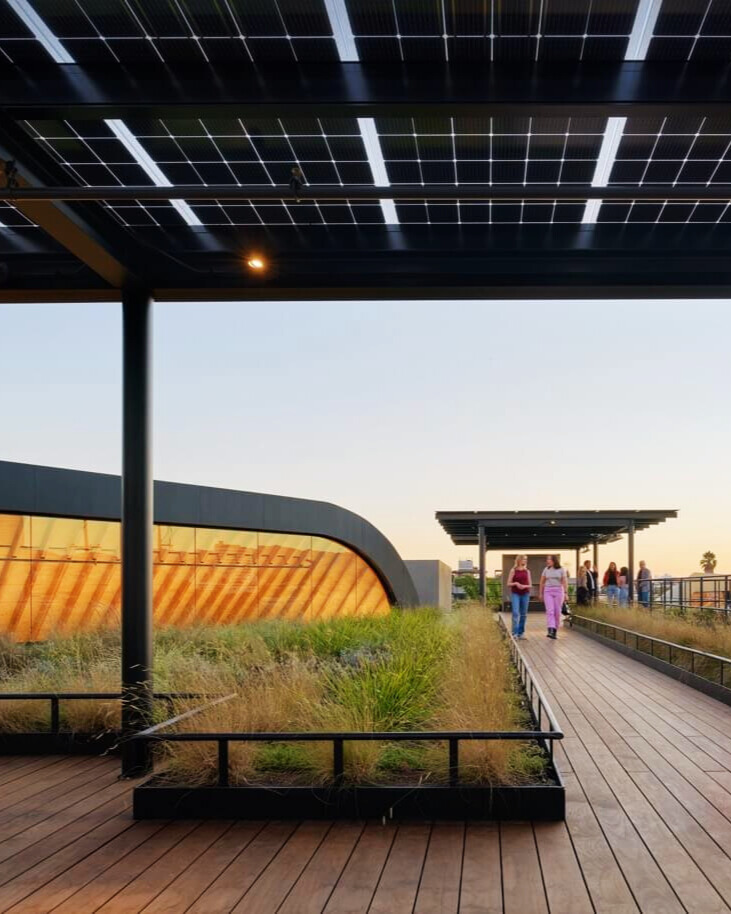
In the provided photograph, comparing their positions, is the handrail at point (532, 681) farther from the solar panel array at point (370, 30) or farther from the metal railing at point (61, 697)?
the solar panel array at point (370, 30)

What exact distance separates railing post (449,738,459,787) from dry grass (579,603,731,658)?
8124 millimetres

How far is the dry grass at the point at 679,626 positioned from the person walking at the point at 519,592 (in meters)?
2.13

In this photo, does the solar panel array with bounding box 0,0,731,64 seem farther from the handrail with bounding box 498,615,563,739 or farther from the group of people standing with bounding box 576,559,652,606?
the group of people standing with bounding box 576,559,652,606

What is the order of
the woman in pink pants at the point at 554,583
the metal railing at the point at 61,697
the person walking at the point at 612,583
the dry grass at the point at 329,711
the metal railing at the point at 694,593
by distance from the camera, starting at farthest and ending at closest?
the person walking at the point at 612,583 → the metal railing at the point at 694,593 → the woman in pink pants at the point at 554,583 → the metal railing at the point at 61,697 → the dry grass at the point at 329,711

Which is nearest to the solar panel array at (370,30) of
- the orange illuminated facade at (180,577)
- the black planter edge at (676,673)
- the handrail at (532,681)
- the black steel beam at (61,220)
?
the black steel beam at (61,220)

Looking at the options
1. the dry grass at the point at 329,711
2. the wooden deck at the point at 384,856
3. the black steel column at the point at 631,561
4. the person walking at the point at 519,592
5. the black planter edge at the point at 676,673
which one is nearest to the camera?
the wooden deck at the point at 384,856

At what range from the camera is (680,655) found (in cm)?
1505

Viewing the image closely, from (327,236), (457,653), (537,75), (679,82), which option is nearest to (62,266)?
(327,236)

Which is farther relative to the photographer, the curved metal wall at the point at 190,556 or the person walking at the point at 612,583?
the person walking at the point at 612,583

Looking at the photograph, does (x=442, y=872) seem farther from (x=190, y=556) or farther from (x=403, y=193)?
(x=190, y=556)

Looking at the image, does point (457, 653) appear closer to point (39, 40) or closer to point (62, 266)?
point (62, 266)

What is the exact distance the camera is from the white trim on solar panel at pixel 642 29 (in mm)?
4848

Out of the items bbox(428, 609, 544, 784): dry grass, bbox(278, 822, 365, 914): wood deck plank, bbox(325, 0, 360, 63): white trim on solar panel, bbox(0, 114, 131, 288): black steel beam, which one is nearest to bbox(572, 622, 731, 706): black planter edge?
bbox(428, 609, 544, 784): dry grass

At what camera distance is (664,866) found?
5.46 metres
